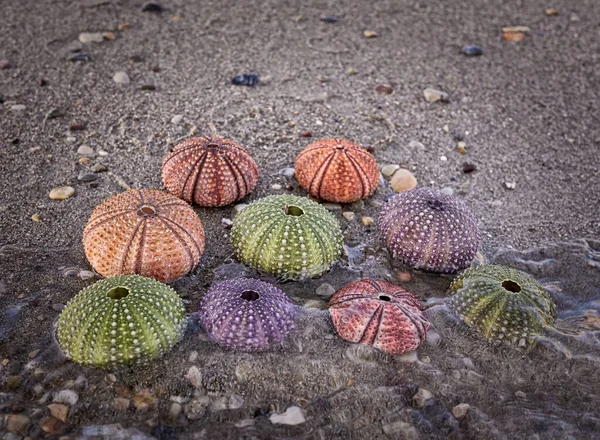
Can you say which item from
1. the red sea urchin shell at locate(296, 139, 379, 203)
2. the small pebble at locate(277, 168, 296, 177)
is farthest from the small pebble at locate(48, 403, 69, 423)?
the small pebble at locate(277, 168, 296, 177)

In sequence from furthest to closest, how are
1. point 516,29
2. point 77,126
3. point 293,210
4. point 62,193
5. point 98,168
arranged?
point 516,29 < point 77,126 < point 98,168 < point 62,193 < point 293,210

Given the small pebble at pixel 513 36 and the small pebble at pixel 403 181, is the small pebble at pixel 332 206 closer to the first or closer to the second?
the small pebble at pixel 403 181

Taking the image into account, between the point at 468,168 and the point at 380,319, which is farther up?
the point at 468,168

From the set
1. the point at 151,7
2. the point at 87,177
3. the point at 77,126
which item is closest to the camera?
the point at 87,177

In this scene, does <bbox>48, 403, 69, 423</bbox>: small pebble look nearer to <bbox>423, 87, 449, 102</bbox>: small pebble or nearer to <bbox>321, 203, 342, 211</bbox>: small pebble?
<bbox>321, 203, 342, 211</bbox>: small pebble

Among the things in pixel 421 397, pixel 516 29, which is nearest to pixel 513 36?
pixel 516 29

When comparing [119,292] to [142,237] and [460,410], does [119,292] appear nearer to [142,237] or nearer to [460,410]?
[142,237]

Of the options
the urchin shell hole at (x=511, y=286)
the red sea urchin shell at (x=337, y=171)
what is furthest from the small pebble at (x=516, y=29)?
the urchin shell hole at (x=511, y=286)

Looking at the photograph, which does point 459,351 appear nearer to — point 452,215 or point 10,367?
point 452,215
